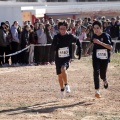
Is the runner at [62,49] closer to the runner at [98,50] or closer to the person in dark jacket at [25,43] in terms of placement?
the runner at [98,50]

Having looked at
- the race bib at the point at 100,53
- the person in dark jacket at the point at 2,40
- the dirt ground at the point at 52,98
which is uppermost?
the race bib at the point at 100,53

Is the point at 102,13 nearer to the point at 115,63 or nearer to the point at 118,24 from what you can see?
the point at 118,24

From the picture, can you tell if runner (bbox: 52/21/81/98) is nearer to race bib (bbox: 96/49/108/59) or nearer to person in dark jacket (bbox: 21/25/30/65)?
race bib (bbox: 96/49/108/59)

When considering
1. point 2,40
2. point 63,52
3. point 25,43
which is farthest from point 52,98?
point 25,43

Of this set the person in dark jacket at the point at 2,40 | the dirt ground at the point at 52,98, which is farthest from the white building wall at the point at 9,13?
the dirt ground at the point at 52,98

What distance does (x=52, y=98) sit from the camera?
10938 millimetres

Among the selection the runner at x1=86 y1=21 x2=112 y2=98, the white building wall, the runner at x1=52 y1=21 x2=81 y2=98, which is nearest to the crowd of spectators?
the white building wall

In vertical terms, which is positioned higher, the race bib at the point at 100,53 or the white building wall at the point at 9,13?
the white building wall at the point at 9,13

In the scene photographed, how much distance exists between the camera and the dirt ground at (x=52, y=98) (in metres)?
9.16

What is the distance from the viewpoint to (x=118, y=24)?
901 inches

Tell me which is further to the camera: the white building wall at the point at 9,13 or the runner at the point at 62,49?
the white building wall at the point at 9,13

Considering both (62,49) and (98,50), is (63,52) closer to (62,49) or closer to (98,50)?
(62,49)

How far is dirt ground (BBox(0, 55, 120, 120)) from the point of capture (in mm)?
9164

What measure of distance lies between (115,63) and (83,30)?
3.80 m
